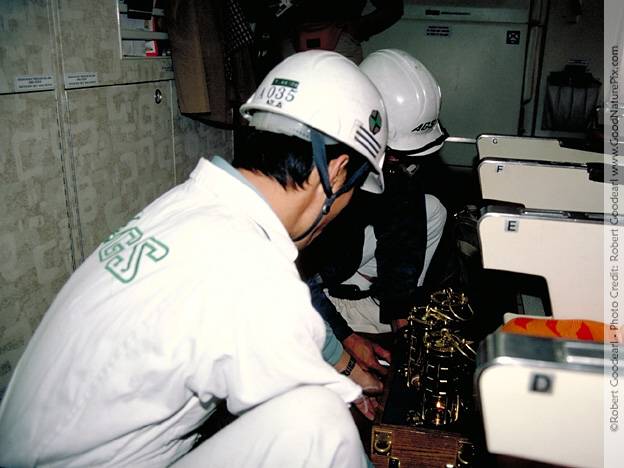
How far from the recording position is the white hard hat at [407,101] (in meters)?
2.37

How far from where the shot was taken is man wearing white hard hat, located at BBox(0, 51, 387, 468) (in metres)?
1.08

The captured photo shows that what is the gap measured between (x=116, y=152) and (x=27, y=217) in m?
0.74

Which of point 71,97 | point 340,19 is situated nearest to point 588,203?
point 71,97

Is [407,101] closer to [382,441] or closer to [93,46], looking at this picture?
[382,441]

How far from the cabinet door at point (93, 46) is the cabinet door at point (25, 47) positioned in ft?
0.36

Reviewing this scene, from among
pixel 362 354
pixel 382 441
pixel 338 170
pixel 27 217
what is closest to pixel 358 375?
pixel 382 441

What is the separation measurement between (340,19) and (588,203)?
2622 millimetres

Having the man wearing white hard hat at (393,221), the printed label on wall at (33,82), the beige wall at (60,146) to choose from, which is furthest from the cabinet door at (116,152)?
the man wearing white hard hat at (393,221)

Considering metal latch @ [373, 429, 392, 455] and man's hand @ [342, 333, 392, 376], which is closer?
metal latch @ [373, 429, 392, 455]

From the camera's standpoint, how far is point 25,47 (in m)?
2.16

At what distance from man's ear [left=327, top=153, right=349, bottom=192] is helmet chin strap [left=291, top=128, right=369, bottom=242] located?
2cm

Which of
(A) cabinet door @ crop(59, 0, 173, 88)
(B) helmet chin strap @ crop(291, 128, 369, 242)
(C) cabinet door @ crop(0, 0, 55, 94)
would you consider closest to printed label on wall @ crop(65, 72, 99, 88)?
(A) cabinet door @ crop(59, 0, 173, 88)

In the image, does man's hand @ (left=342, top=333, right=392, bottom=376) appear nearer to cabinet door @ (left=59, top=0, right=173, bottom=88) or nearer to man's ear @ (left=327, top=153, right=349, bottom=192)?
man's ear @ (left=327, top=153, right=349, bottom=192)

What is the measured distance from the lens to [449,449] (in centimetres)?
172
